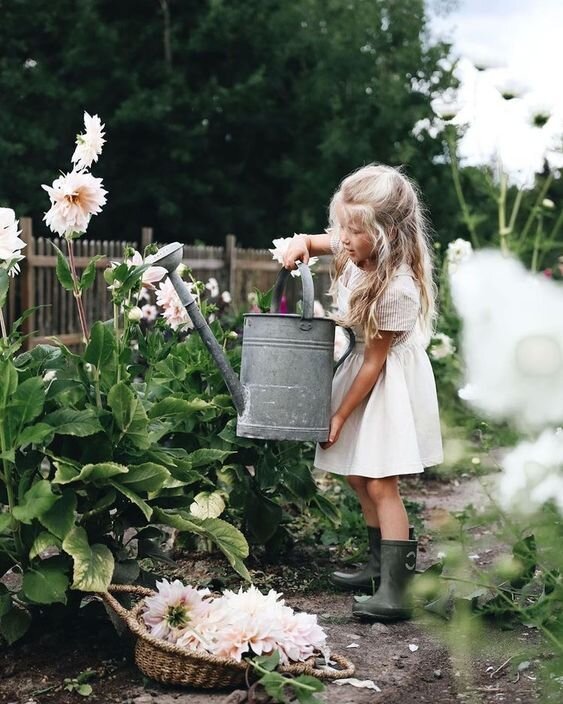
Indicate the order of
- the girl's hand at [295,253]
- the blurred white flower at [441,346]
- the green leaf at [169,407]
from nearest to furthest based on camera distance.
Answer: the green leaf at [169,407]
the girl's hand at [295,253]
the blurred white flower at [441,346]

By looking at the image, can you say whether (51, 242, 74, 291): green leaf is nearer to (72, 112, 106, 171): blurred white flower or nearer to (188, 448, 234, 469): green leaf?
(72, 112, 106, 171): blurred white flower

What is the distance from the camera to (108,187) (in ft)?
55.6

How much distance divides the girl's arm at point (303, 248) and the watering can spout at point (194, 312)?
36cm

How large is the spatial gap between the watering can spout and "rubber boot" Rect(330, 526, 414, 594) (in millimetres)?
665

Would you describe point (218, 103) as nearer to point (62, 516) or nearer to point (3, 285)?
point (3, 285)

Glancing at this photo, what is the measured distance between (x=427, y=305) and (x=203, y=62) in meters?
15.3

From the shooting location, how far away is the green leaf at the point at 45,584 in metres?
Result: 2.38

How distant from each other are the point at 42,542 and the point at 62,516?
71 millimetres

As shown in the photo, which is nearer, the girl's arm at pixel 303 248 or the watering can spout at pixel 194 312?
the watering can spout at pixel 194 312

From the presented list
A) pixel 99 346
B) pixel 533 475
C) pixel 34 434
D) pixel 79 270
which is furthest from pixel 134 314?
pixel 79 270

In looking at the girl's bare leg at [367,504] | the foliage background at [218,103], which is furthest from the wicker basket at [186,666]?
the foliage background at [218,103]

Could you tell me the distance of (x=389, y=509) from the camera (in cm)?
323

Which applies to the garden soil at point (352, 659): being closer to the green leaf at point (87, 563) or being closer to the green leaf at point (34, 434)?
the green leaf at point (87, 563)

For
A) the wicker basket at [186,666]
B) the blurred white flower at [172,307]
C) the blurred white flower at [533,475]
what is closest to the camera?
the blurred white flower at [533,475]
